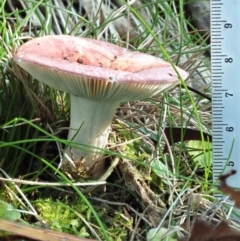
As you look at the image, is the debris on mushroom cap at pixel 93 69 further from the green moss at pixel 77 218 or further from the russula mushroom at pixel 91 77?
the green moss at pixel 77 218

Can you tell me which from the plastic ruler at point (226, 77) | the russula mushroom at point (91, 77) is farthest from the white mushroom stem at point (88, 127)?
the plastic ruler at point (226, 77)

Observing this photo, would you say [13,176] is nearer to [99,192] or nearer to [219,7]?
[99,192]

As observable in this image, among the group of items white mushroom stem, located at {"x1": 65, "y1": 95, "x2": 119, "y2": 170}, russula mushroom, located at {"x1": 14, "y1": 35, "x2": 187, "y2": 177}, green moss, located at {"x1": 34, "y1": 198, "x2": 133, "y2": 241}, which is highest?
russula mushroom, located at {"x1": 14, "y1": 35, "x2": 187, "y2": 177}

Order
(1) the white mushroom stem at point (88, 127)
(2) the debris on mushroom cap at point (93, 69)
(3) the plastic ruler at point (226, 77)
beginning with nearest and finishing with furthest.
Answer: (2) the debris on mushroom cap at point (93, 69) → (1) the white mushroom stem at point (88, 127) → (3) the plastic ruler at point (226, 77)

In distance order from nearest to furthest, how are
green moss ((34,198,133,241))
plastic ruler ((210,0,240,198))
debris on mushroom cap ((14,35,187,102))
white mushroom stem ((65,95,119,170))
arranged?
debris on mushroom cap ((14,35,187,102))
green moss ((34,198,133,241))
white mushroom stem ((65,95,119,170))
plastic ruler ((210,0,240,198))

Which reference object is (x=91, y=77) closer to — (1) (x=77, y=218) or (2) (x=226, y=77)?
(1) (x=77, y=218)

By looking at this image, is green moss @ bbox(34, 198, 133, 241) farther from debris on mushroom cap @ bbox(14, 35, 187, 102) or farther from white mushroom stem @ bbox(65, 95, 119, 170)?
debris on mushroom cap @ bbox(14, 35, 187, 102)

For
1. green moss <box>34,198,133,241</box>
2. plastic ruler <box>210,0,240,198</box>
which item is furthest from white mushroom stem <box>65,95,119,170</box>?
plastic ruler <box>210,0,240,198</box>
